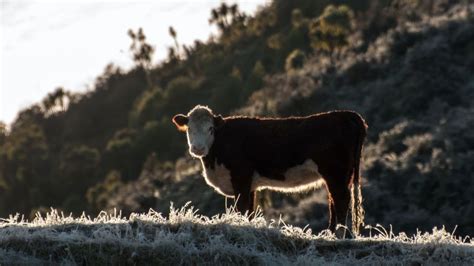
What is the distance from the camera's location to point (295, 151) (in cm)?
1501

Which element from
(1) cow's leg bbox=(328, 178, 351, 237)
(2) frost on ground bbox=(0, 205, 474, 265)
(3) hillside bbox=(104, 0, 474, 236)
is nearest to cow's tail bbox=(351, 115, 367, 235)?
(1) cow's leg bbox=(328, 178, 351, 237)

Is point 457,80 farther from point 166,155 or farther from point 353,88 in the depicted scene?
point 166,155

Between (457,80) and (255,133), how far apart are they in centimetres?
4080

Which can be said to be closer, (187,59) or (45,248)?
(45,248)

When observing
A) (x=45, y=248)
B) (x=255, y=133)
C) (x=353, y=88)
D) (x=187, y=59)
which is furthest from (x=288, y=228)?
(x=187, y=59)

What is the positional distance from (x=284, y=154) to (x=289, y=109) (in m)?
49.4

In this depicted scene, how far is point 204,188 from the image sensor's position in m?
55.3

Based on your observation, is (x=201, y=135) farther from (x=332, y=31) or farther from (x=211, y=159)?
(x=332, y=31)

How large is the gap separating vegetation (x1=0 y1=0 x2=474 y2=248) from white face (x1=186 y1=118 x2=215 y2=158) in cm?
2290

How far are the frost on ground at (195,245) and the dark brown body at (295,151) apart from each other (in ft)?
11.9

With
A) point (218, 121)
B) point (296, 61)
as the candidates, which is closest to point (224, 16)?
point (296, 61)

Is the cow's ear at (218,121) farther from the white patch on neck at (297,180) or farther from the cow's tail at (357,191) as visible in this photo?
the cow's tail at (357,191)

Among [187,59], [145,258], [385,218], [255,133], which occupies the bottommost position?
[385,218]

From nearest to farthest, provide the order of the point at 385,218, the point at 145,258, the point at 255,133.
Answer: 1. the point at 145,258
2. the point at 255,133
3. the point at 385,218
